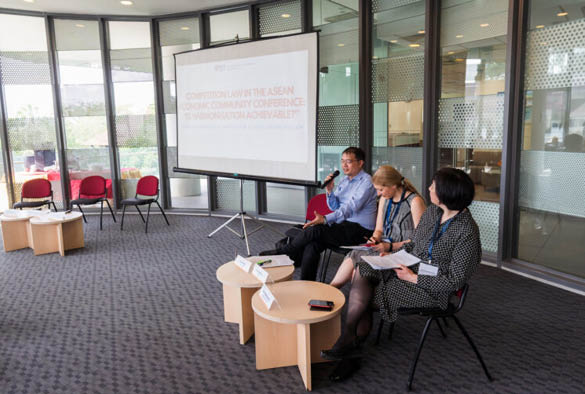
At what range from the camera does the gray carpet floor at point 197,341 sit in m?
2.46

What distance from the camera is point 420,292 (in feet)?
8.04

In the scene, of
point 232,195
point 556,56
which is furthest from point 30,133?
point 556,56

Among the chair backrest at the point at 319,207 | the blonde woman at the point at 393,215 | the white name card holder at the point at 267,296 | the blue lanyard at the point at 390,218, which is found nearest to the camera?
the white name card holder at the point at 267,296

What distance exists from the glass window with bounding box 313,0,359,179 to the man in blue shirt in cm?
180

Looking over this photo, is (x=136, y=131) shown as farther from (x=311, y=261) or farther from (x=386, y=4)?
(x=311, y=261)

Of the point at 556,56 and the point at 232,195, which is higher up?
the point at 556,56

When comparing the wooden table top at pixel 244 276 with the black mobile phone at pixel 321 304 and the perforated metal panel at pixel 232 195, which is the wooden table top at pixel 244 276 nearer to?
the black mobile phone at pixel 321 304

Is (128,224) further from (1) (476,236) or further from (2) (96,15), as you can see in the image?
(1) (476,236)

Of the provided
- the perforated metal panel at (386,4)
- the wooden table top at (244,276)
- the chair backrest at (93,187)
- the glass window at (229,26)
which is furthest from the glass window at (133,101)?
the wooden table top at (244,276)

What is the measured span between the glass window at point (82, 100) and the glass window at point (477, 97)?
18.6ft

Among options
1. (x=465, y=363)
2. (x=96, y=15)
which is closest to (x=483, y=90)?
(x=465, y=363)

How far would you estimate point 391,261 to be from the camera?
2590mm

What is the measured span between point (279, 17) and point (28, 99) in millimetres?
4479

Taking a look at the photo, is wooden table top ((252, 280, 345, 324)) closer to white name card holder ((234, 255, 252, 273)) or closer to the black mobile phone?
the black mobile phone
